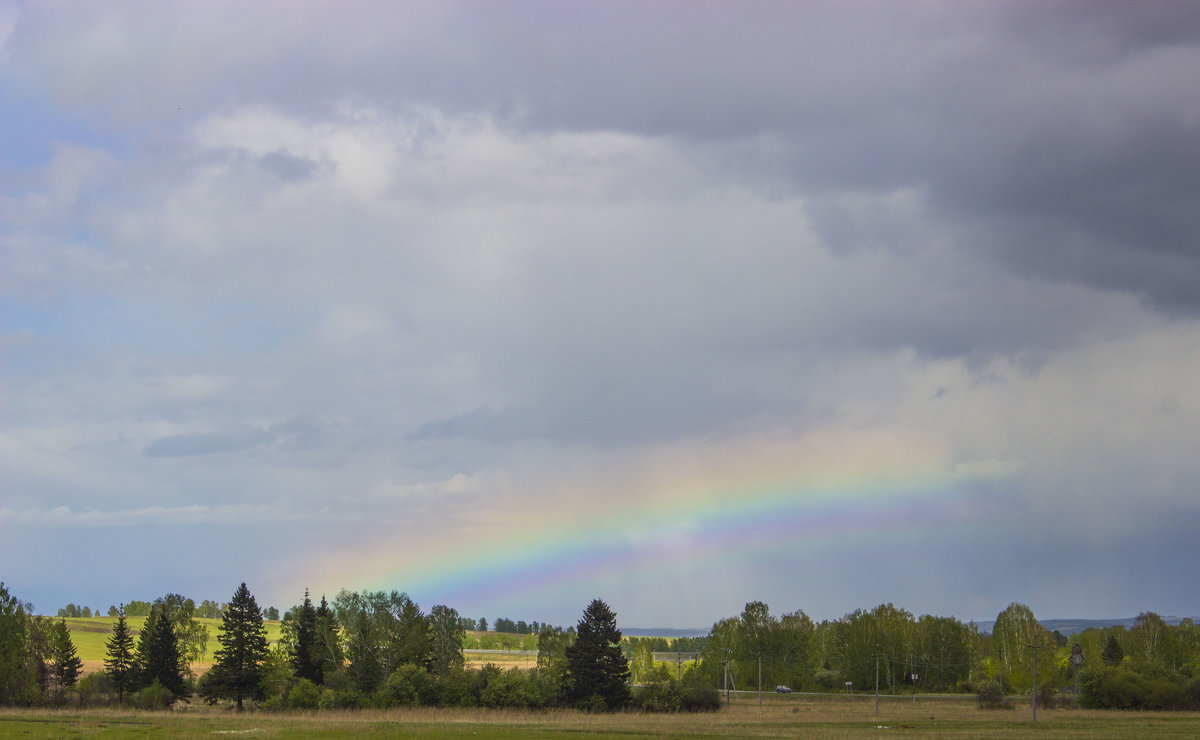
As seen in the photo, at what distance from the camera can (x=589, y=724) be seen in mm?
73875

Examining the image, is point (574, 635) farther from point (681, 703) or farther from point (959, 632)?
point (959, 632)

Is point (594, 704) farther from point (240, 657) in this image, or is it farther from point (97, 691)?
point (97, 691)

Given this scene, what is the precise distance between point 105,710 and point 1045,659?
130m

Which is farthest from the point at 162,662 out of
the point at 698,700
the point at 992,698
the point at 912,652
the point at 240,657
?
the point at 912,652

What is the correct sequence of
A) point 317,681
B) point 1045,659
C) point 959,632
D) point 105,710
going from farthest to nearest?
point 959,632, point 1045,659, point 317,681, point 105,710

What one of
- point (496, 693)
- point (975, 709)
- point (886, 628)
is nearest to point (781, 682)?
point (886, 628)

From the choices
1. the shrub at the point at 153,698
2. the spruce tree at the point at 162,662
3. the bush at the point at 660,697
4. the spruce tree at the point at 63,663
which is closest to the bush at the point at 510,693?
the bush at the point at 660,697

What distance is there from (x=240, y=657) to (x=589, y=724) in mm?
42285

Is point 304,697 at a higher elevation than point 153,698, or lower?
higher

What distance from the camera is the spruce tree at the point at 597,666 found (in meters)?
95.8

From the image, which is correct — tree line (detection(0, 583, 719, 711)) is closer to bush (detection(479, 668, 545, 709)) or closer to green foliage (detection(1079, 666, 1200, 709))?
bush (detection(479, 668, 545, 709))

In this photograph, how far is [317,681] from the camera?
342 ft

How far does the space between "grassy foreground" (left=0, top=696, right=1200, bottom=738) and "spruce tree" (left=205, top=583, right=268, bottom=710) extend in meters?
2.56

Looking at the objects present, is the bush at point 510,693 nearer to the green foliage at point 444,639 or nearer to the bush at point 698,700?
the green foliage at point 444,639
